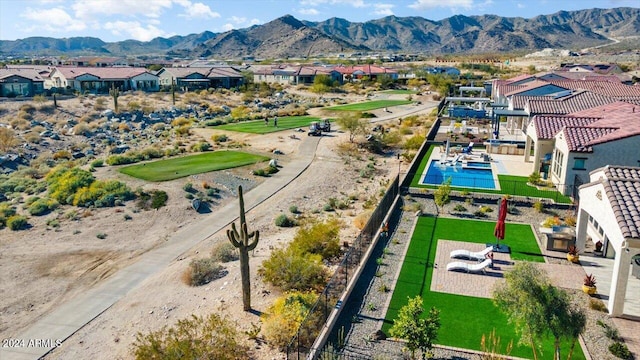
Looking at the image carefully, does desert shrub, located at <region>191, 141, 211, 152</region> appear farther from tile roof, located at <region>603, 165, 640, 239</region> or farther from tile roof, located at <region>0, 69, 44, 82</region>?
tile roof, located at <region>0, 69, 44, 82</region>

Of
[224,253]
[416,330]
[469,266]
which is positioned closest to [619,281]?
[469,266]

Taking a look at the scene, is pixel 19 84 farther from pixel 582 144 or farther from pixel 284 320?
pixel 582 144

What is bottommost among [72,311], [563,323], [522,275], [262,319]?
[72,311]

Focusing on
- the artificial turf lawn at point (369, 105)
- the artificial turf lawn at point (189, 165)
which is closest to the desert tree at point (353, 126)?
the artificial turf lawn at point (189, 165)

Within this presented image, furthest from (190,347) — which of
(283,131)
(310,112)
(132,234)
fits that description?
(310,112)

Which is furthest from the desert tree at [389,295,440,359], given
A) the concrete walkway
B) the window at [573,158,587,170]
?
the window at [573,158,587,170]

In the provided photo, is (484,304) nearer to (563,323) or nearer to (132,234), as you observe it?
(563,323)

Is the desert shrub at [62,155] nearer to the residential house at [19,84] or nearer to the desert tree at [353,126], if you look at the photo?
the desert tree at [353,126]
